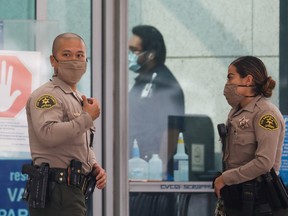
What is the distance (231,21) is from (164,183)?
1458 mm

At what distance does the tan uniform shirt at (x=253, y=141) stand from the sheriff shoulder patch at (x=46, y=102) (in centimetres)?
117

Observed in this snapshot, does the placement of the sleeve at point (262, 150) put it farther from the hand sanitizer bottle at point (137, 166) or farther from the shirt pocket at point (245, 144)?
the hand sanitizer bottle at point (137, 166)

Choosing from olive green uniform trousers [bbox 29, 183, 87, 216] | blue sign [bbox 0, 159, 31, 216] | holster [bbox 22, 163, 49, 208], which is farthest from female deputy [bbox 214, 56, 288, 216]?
blue sign [bbox 0, 159, 31, 216]

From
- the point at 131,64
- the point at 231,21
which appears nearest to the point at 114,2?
the point at 131,64

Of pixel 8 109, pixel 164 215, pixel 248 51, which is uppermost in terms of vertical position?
pixel 248 51

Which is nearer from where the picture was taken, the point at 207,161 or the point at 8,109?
the point at 8,109

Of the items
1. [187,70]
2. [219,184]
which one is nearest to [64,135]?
[219,184]

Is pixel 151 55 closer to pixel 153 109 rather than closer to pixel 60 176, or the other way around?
pixel 153 109

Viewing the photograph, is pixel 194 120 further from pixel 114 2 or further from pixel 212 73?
pixel 114 2

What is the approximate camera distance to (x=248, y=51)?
714cm

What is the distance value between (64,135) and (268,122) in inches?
50.6

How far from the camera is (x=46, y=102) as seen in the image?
→ 15.5ft

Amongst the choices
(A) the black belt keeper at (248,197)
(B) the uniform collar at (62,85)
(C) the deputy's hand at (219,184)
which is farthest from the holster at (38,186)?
(A) the black belt keeper at (248,197)

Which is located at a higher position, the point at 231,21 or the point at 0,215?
the point at 231,21
